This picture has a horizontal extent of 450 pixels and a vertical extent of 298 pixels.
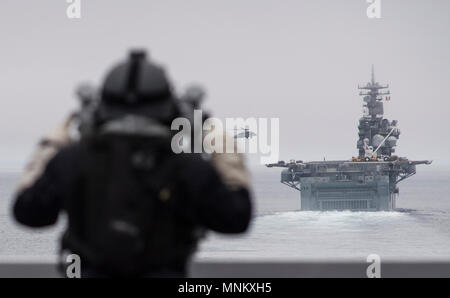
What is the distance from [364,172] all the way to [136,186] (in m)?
111

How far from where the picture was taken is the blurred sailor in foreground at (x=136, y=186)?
199 centimetres

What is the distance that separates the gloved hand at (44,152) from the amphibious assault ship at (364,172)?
10201cm

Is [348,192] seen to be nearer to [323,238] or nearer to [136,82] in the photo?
[323,238]

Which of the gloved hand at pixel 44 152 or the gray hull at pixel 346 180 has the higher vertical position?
the gloved hand at pixel 44 152

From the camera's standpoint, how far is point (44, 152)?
216 cm

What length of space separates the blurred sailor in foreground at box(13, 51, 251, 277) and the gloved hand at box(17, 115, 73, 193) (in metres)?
0.01

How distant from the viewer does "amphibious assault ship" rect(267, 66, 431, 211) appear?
358 ft

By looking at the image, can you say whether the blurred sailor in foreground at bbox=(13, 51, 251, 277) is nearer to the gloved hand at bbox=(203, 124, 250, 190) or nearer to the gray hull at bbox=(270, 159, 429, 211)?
the gloved hand at bbox=(203, 124, 250, 190)

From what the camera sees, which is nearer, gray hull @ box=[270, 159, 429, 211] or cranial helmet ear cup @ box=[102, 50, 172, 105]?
cranial helmet ear cup @ box=[102, 50, 172, 105]

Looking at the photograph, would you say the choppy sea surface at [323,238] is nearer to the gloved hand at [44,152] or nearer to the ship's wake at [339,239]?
the ship's wake at [339,239]

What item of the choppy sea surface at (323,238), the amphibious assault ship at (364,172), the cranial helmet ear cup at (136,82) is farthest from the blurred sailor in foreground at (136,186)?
the amphibious assault ship at (364,172)

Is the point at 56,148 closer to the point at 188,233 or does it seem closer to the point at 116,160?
the point at 116,160

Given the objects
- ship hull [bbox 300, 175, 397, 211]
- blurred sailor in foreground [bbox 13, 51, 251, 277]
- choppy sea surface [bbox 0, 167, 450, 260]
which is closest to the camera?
blurred sailor in foreground [bbox 13, 51, 251, 277]

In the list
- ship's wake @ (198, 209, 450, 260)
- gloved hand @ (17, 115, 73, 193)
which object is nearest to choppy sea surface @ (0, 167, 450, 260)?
ship's wake @ (198, 209, 450, 260)
